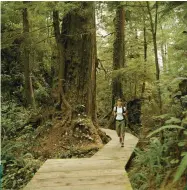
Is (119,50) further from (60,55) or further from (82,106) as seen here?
(82,106)

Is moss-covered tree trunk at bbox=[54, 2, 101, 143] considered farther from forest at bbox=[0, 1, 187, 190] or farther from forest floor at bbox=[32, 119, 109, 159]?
forest floor at bbox=[32, 119, 109, 159]

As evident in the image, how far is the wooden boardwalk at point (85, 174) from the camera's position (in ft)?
19.6

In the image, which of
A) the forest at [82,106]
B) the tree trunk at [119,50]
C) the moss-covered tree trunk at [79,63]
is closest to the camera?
the forest at [82,106]

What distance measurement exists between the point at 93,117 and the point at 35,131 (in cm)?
234

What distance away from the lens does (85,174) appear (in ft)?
22.4

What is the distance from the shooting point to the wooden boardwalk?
5.96 meters

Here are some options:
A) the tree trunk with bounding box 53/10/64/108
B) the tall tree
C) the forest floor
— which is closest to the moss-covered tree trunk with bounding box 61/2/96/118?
the tall tree

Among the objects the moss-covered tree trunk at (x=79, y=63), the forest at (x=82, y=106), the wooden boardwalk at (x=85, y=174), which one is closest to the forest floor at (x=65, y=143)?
the forest at (x=82, y=106)

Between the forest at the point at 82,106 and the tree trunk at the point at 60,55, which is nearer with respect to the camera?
the forest at the point at 82,106

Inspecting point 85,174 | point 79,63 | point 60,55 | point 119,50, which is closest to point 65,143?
point 79,63

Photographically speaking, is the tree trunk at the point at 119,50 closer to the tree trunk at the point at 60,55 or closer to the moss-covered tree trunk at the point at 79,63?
the moss-covered tree trunk at the point at 79,63

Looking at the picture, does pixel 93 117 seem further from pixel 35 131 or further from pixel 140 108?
pixel 140 108

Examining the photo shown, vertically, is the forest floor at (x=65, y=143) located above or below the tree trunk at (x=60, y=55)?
below

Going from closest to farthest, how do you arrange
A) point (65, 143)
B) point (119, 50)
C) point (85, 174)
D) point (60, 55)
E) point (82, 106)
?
1. point (85, 174)
2. point (65, 143)
3. point (82, 106)
4. point (60, 55)
5. point (119, 50)
